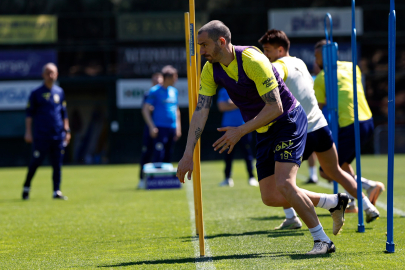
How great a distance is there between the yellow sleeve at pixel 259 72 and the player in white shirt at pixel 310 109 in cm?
91

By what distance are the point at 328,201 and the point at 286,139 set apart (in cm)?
73

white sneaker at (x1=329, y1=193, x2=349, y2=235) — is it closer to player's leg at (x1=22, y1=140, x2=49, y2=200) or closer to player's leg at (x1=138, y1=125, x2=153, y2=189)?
player's leg at (x1=22, y1=140, x2=49, y2=200)

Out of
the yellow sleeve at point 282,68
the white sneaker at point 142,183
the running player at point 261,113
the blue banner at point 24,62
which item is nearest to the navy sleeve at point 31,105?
the white sneaker at point 142,183

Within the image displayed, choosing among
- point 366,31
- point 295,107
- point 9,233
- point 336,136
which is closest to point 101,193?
point 9,233

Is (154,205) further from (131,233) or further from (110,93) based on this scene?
(110,93)

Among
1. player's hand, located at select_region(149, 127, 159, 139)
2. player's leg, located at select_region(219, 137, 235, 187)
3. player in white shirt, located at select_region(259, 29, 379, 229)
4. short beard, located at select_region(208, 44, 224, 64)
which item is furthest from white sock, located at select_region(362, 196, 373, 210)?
player's hand, located at select_region(149, 127, 159, 139)

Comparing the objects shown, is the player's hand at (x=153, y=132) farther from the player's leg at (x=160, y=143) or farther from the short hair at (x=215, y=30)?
the short hair at (x=215, y=30)

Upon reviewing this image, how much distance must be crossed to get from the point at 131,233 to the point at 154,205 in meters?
2.57

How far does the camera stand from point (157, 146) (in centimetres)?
1136

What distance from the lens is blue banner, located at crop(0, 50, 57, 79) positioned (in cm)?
2248

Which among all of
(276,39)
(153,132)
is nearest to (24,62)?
(153,132)

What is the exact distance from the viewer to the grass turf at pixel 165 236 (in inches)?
182

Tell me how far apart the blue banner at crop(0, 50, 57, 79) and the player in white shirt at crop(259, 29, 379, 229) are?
1781 centimetres

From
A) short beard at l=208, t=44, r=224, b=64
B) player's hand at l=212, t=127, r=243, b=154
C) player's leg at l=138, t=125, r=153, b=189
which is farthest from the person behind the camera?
player's leg at l=138, t=125, r=153, b=189
